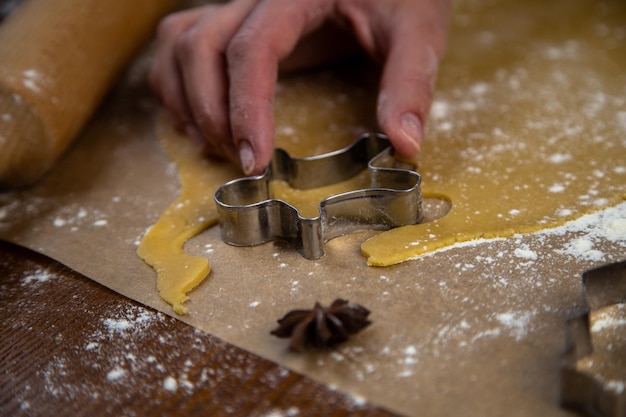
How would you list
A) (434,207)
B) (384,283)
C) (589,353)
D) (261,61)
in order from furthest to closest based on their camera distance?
(261,61) → (434,207) → (384,283) → (589,353)

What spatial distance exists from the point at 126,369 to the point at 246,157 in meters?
0.44

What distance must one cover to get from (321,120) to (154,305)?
63 cm

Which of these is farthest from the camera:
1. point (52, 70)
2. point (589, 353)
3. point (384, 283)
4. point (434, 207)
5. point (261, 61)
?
point (52, 70)

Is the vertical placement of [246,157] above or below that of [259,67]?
below

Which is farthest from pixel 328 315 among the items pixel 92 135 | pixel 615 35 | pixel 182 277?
pixel 615 35

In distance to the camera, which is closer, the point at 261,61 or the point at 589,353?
the point at 589,353

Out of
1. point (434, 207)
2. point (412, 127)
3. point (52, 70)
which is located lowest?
point (434, 207)

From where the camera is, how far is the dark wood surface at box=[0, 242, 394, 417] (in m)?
0.75

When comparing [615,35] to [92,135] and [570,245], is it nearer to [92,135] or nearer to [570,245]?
[570,245]

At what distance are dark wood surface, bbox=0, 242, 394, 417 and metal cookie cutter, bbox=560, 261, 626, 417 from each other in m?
0.21

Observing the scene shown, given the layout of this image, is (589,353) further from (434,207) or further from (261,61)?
(261,61)

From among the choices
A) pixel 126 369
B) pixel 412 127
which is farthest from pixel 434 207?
pixel 126 369

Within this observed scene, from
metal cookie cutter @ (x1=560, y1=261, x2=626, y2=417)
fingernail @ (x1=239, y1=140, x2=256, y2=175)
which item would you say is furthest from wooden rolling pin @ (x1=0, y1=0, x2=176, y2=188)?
metal cookie cutter @ (x1=560, y1=261, x2=626, y2=417)

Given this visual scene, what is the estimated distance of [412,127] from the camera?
45.1 inches
